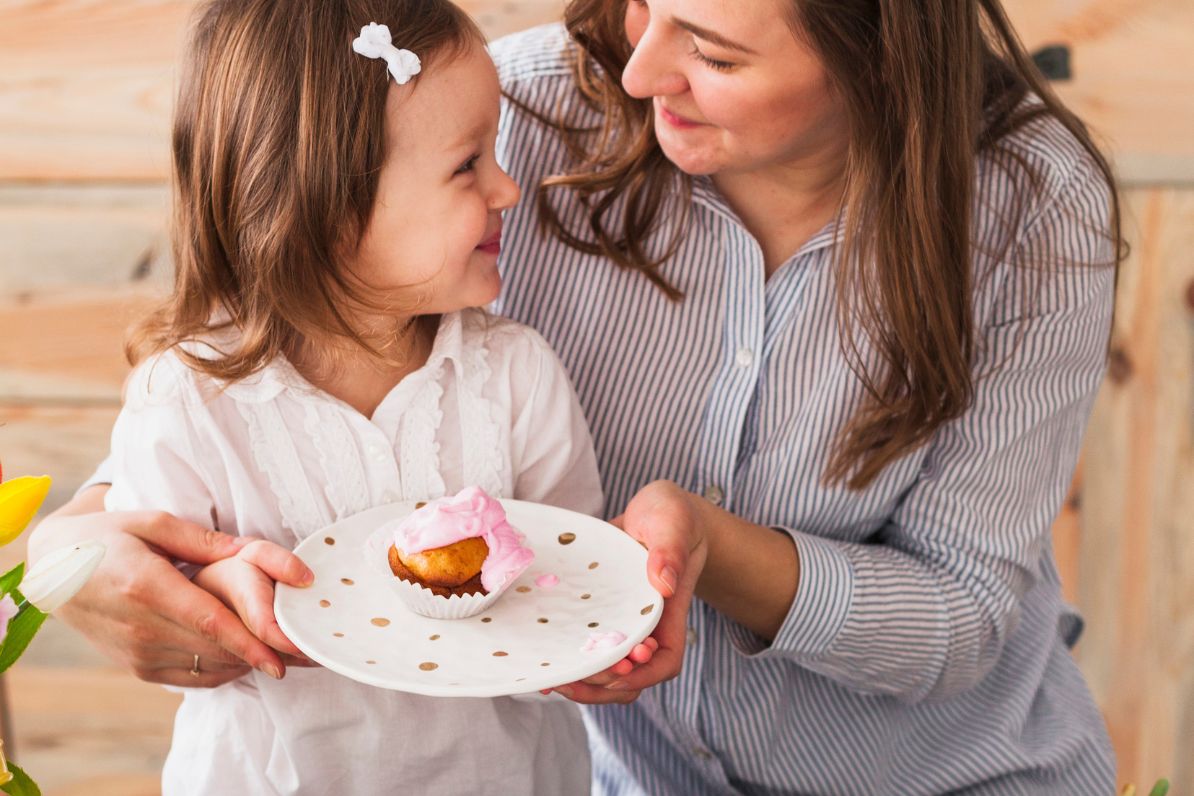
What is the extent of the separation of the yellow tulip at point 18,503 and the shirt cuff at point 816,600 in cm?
83

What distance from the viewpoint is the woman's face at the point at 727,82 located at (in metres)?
1.20

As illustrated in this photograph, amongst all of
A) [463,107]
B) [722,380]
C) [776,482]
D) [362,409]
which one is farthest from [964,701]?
→ [463,107]

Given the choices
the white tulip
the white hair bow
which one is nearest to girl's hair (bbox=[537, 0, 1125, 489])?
the white hair bow

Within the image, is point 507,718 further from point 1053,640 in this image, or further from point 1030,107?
point 1030,107

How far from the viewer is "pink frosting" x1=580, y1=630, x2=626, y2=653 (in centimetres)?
104

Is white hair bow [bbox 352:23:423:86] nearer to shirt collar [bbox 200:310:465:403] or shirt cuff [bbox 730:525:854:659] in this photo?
shirt collar [bbox 200:310:465:403]

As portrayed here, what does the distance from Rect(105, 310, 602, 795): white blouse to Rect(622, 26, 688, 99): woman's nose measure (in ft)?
1.03

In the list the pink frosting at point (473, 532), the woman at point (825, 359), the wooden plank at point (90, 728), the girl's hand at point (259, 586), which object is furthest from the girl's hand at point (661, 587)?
the wooden plank at point (90, 728)

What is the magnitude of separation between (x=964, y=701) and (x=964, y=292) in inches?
21.0

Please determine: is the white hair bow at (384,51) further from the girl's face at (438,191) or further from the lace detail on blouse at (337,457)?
the lace detail on blouse at (337,457)

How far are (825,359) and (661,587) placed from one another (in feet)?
1.43

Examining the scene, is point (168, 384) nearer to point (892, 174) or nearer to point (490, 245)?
point (490, 245)

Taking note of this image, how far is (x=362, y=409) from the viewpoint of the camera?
4.29ft

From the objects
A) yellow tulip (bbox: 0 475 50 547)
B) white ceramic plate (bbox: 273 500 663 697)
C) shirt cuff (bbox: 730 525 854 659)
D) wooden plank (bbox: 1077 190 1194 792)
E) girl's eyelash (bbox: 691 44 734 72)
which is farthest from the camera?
wooden plank (bbox: 1077 190 1194 792)
